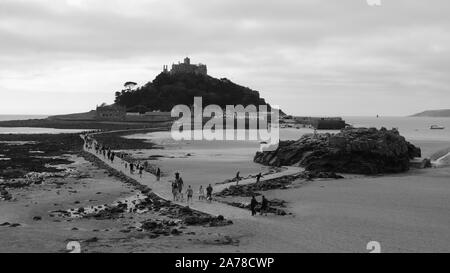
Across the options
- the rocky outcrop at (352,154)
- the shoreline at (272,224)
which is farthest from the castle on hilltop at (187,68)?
the shoreline at (272,224)

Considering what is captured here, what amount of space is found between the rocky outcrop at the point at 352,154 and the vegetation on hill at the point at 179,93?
113 m

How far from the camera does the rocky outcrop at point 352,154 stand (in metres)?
37.1

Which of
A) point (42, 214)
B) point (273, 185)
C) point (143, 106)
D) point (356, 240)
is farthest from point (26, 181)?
point (143, 106)

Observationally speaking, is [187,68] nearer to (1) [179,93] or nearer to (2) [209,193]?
(1) [179,93]

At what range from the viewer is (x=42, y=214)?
21125mm

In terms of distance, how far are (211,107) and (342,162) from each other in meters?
125

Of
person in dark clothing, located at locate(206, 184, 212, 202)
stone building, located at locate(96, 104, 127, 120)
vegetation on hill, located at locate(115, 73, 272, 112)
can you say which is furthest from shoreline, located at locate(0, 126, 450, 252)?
vegetation on hill, located at locate(115, 73, 272, 112)

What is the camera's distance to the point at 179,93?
158000 millimetres

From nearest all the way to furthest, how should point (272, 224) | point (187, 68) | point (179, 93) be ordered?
point (272, 224)
point (179, 93)
point (187, 68)

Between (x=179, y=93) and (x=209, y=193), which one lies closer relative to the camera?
(x=209, y=193)

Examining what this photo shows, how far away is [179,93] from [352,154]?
123740mm

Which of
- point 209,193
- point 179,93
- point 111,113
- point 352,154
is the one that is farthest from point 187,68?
point 209,193

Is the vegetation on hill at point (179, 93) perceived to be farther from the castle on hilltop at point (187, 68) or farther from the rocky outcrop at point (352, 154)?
the rocky outcrop at point (352, 154)
